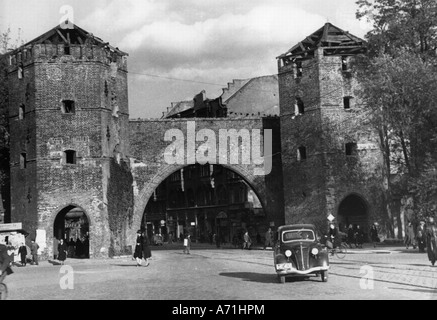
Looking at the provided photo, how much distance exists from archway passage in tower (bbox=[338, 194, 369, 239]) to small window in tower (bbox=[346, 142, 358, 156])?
93.0 inches

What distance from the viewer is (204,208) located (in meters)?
69.8

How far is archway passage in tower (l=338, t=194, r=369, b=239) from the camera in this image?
1577 inches

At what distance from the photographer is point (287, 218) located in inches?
1599

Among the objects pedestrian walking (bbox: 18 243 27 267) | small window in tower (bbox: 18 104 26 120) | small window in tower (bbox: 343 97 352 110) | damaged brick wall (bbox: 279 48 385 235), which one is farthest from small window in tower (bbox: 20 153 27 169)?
small window in tower (bbox: 343 97 352 110)

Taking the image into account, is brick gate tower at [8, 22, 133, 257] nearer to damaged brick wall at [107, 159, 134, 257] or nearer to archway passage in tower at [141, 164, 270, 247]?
damaged brick wall at [107, 159, 134, 257]

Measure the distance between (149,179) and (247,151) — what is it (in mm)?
6032

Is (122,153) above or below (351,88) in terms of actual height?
below

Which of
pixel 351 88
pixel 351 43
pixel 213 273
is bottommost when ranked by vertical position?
pixel 213 273

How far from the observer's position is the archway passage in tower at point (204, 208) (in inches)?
2442

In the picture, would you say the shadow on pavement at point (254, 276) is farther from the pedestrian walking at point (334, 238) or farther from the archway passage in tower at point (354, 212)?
the archway passage in tower at point (354, 212)

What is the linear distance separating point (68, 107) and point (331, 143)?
570 inches
